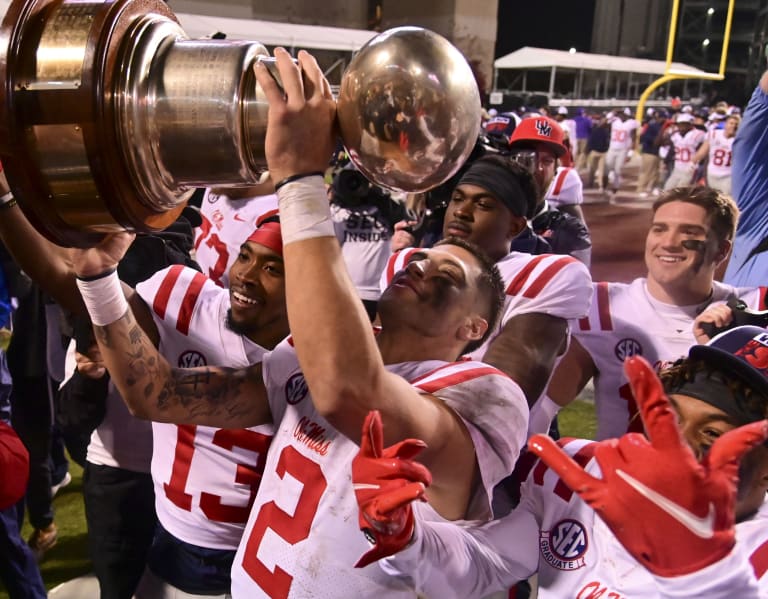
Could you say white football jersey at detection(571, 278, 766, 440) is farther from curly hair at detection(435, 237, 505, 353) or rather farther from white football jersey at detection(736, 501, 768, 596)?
white football jersey at detection(736, 501, 768, 596)

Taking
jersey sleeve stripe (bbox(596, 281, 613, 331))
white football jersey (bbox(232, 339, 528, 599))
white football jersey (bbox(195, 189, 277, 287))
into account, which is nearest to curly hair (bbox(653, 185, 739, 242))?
jersey sleeve stripe (bbox(596, 281, 613, 331))

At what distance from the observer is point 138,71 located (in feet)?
2.78

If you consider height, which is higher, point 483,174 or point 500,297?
point 483,174

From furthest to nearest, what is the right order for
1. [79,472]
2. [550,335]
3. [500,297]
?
1. [79,472]
2. [550,335]
3. [500,297]

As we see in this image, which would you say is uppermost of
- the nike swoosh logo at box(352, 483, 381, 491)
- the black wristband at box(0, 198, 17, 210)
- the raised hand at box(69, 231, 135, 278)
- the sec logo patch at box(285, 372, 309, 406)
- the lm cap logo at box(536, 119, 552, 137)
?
the lm cap logo at box(536, 119, 552, 137)

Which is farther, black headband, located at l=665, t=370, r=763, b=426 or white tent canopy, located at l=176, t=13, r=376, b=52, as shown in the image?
white tent canopy, located at l=176, t=13, r=376, b=52

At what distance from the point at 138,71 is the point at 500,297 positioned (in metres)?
1.23

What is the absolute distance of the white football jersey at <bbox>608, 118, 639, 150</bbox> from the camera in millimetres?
13398

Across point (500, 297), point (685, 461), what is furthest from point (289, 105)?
point (500, 297)

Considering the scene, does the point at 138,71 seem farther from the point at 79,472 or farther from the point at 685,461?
the point at 79,472

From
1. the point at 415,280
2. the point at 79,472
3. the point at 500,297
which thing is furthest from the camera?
the point at 79,472

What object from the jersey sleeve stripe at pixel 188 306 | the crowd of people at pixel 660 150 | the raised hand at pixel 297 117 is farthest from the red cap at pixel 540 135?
the crowd of people at pixel 660 150

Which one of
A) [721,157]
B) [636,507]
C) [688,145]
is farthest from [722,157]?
[636,507]

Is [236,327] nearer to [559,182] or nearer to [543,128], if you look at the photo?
[543,128]
